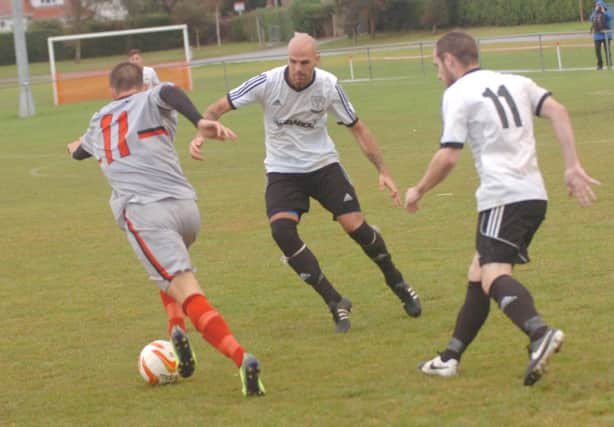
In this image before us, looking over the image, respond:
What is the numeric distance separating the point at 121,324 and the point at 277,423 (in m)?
3.32

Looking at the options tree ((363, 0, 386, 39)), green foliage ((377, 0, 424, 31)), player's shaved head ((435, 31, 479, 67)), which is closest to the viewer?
player's shaved head ((435, 31, 479, 67))

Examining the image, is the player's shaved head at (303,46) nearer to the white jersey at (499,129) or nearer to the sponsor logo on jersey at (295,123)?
the sponsor logo on jersey at (295,123)

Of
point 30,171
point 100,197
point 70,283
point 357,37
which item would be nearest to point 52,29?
point 357,37

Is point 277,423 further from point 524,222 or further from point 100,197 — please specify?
point 100,197

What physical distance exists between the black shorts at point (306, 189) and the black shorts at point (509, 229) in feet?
7.33

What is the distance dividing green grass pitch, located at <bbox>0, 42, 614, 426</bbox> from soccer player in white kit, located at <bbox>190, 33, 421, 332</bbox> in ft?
1.28

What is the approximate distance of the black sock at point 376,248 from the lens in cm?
869

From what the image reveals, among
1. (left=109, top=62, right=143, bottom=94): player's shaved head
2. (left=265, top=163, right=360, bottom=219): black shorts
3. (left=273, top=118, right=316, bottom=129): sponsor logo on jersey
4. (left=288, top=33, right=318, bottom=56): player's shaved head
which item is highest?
(left=288, top=33, right=318, bottom=56): player's shaved head

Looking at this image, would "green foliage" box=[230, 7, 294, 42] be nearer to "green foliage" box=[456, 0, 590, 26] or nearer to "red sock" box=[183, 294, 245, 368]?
"green foliage" box=[456, 0, 590, 26]

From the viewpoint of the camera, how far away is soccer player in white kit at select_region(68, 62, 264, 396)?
701 centimetres

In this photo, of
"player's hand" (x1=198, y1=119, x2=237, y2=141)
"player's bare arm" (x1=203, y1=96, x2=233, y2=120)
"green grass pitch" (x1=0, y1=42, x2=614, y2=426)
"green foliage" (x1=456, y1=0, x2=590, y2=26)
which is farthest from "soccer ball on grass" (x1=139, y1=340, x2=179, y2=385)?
"green foliage" (x1=456, y1=0, x2=590, y2=26)

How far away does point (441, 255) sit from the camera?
11.0 m

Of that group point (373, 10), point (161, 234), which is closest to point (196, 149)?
point (161, 234)

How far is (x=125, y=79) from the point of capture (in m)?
7.21
